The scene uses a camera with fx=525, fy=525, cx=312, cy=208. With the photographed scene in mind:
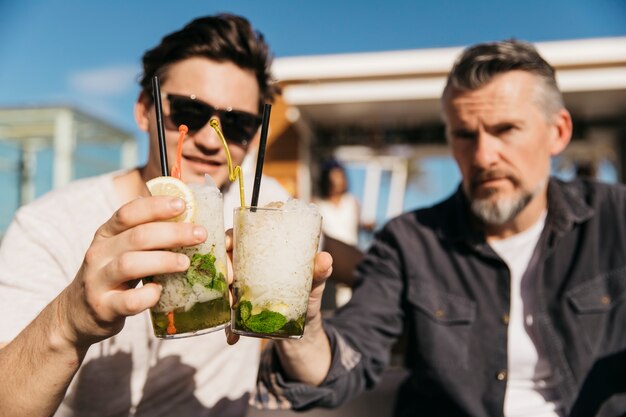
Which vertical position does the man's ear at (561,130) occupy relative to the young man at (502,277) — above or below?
above

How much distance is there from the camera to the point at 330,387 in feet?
5.64

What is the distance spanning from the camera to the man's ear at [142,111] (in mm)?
2289

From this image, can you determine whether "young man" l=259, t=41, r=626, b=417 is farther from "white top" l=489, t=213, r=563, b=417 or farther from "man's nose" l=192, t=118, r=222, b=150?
"man's nose" l=192, t=118, r=222, b=150

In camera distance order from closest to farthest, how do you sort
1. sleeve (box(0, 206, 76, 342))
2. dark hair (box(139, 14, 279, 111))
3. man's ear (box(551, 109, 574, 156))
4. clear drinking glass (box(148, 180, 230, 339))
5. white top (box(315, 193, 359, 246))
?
clear drinking glass (box(148, 180, 230, 339))
sleeve (box(0, 206, 76, 342))
dark hair (box(139, 14, 279, 111))
man's ear (box(551, 109, 574, 156))
white top (box(315, 193, 359, 246))

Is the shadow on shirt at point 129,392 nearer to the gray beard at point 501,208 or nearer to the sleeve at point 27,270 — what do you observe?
the sleeve at point 27,270

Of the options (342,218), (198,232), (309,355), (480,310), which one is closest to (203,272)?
(198,232)

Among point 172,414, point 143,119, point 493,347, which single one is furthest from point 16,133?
point 493,347

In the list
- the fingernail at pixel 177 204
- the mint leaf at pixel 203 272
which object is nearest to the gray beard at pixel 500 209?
the mint leaf at pixel 203 272

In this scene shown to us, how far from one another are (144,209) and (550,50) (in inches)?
275

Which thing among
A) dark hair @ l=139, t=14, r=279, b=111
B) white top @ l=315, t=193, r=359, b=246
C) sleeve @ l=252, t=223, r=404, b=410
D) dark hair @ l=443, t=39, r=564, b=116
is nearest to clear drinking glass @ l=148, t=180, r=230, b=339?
sleeve @ l=252, t=223, r=404, b=410

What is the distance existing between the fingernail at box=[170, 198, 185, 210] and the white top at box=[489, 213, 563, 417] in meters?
1.56

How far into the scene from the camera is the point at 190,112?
2.00m

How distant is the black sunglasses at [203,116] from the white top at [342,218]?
15.0ft

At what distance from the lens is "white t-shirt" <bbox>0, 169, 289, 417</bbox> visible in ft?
5.36
